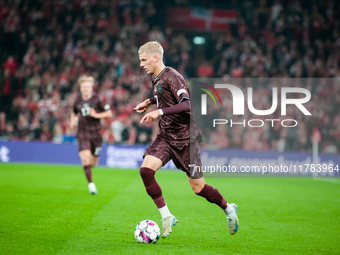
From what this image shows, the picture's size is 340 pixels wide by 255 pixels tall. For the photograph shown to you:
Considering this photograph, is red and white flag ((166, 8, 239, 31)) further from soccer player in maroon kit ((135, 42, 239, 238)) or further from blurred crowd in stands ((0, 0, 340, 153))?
soccer player in maroon kit ((135, 42, 239, 238))

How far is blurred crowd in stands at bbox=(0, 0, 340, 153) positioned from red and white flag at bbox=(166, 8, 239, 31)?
376 millimetres

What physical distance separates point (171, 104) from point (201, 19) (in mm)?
18525

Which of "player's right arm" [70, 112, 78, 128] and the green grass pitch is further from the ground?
"player's right arm" [70, 112, 78, 128]

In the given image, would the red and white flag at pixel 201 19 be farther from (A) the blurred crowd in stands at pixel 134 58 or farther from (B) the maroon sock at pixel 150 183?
(B) the maroon sock at pixel 150 183

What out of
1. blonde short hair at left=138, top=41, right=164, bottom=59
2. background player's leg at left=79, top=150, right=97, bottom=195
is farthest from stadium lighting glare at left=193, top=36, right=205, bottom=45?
blonde short hair at left=138, top=41, right=164, bottom=59

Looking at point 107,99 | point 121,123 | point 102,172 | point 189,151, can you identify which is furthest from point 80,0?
point 189,151

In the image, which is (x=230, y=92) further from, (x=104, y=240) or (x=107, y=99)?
(x=104, y=240)

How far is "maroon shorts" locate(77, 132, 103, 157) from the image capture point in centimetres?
924

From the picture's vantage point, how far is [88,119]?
30.8 ft

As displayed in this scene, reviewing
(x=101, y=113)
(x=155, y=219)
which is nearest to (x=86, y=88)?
(x=101, y=113)

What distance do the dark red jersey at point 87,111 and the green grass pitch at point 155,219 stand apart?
1.42 m

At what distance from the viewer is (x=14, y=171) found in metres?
13.5

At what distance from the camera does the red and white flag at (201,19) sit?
22812mm

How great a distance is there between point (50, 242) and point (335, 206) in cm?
587
